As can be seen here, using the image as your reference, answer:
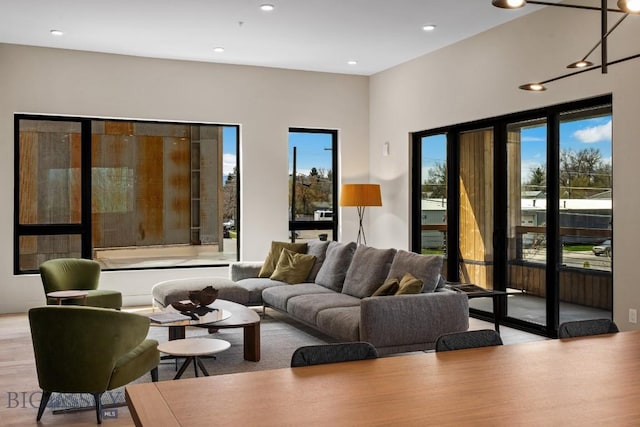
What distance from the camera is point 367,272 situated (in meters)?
6.03

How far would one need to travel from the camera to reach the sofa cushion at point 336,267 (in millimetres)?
6574

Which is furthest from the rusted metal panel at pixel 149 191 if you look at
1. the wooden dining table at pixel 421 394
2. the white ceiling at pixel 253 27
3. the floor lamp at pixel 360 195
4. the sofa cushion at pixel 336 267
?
the wooden dining table at pixel 421 394

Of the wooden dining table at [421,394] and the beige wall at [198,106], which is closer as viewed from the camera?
the wooden dining table at [421,394]

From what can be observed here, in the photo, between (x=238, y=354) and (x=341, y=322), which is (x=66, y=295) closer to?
(x=238, y=354)

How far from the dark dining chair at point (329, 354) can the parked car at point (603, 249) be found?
151 inches

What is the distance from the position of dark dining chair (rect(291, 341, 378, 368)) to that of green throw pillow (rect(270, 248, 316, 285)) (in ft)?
15.0

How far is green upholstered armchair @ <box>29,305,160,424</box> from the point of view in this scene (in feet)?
11.9

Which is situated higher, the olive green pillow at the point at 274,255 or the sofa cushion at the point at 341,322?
the olive green pillow at the point at 274,255

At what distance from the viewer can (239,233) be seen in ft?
28.4

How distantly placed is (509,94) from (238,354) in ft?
12.2

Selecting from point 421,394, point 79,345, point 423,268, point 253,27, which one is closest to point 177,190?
point 253,27

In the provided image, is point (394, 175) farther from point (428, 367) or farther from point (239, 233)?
point (428, 367)

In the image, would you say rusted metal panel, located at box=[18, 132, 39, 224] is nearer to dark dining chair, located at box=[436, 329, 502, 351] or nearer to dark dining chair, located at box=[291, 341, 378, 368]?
dark dining chair, located at box=[291, 341, 378, 368]

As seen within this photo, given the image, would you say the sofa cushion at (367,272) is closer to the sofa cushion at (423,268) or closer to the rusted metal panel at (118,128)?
the sofa cushion at (423,268)
